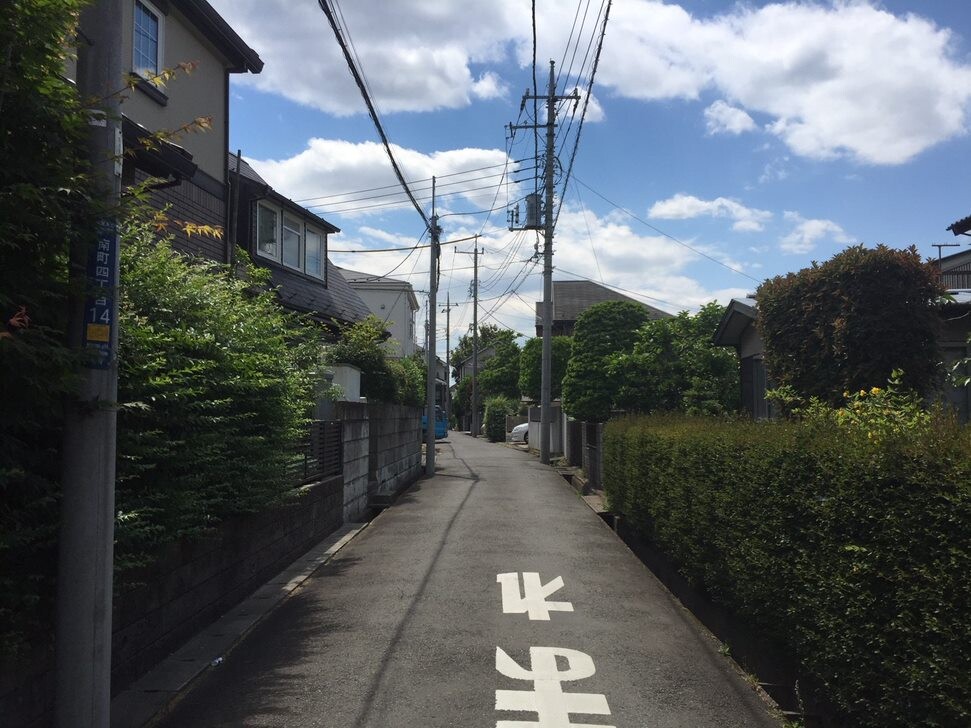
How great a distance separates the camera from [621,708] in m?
4.87

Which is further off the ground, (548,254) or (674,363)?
(548,254)

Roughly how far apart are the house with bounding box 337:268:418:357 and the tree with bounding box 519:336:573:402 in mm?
7943

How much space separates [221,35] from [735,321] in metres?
10.1

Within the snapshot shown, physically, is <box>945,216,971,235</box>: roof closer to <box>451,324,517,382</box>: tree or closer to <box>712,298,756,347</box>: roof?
<box>712,298,756,347</box>: roof

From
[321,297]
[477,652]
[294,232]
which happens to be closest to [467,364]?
[321,297]

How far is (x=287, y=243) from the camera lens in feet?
58.3

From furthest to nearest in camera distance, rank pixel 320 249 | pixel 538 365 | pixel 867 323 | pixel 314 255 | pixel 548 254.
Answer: pixel 538 365 < pixel 548 254 < pixel 320 249 < pixel 314 255 < pixel 867 323

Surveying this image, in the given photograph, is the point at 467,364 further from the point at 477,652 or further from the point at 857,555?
the point at 857,555

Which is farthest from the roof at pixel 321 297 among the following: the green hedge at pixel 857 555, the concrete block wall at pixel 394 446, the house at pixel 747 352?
the green hedge at pixel 857 555

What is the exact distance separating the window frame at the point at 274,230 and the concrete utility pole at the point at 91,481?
12.6m

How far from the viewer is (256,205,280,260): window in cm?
1634

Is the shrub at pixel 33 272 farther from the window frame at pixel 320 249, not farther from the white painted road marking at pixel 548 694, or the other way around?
the window frame at pixel 320 249

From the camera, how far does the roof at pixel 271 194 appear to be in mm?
15766

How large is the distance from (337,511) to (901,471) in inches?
364
